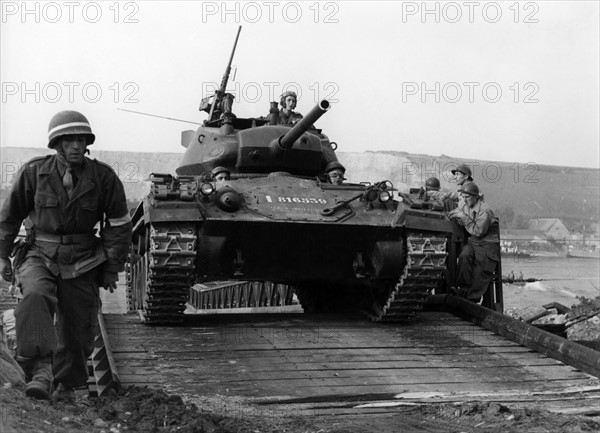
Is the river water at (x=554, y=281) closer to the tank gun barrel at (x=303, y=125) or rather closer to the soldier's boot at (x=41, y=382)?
the tank gun barrel at (x=303, y=125)

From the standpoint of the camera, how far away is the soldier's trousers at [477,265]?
37.0 feet

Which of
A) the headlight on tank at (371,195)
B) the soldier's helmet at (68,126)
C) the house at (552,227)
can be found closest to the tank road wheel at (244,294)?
the headlight on tank at (371,195)

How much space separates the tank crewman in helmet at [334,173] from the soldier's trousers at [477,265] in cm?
161

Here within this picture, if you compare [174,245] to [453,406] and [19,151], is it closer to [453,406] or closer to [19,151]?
[453,406]

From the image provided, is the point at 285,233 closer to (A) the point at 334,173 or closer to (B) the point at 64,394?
(A) the point at 334,173

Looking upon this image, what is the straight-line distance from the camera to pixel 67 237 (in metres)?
6.36

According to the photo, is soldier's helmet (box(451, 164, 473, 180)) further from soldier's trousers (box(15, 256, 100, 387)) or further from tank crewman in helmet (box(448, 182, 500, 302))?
soldier's trousers (box(15, 256, 100, 387))

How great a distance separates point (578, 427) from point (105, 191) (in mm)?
3243

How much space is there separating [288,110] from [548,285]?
16.0 meters

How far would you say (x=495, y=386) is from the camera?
757cm

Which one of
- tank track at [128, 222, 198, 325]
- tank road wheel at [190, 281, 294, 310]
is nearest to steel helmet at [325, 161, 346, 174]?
tank track at [128, 222, 198, 325]

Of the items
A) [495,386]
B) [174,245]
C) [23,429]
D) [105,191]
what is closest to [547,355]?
[495,386]

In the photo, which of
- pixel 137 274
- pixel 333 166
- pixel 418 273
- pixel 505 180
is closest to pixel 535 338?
pixel 418 273

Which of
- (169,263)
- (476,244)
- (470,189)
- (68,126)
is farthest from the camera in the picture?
(476,244)
